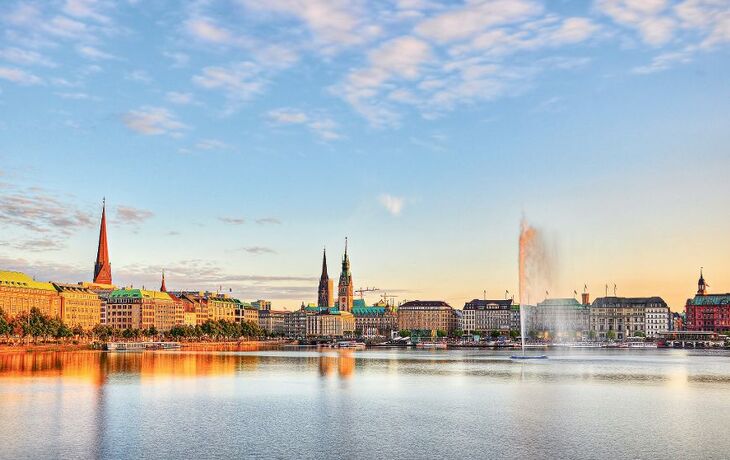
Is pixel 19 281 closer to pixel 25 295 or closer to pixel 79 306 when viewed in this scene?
pixel 25 295

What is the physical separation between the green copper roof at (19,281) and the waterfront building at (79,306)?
5.88 meters

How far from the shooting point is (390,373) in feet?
254

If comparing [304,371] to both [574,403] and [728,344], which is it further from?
[728,344]

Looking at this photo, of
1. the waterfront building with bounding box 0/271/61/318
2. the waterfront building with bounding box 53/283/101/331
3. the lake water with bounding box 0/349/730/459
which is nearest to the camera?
the lake water with bounding box 0/349/730/459

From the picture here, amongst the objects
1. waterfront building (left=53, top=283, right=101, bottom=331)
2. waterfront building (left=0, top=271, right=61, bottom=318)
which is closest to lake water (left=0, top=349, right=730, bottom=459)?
waterfront building (left=0, top=271, right=61, bottom=318)

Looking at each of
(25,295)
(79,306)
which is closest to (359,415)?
(25,295)

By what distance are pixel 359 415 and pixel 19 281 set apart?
134000 millimetres

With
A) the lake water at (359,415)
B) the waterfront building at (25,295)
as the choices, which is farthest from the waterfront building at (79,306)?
the lake water at (359,415)

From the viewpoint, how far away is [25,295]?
158625 mm

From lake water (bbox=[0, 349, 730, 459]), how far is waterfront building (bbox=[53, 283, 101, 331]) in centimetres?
10874

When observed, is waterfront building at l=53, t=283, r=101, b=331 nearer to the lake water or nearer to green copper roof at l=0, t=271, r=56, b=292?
green copper roof at l=0, t=271, r=56, b=292

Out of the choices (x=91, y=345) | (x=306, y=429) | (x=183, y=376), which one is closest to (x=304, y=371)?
(x=183, y=376)

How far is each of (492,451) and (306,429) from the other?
994 cm

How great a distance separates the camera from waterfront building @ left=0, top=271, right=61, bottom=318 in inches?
5945
